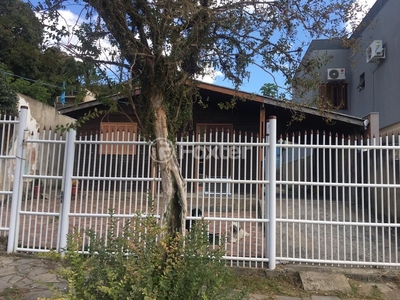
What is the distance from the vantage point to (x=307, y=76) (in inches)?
162

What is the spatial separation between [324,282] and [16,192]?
4.39m

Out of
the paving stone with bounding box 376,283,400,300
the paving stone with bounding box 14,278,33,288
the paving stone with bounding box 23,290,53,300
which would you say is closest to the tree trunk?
the paving stone with bounding box 23,290,53,300

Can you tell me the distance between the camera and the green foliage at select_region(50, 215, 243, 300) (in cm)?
240

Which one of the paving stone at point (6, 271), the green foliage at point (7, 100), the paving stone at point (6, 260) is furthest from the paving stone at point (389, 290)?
the green foliage at point (7, 100)

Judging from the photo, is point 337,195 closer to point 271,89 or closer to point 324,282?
point 324,282


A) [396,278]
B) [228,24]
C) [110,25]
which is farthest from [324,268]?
[110,25]

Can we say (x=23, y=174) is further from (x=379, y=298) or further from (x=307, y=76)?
(x=379, y=298)

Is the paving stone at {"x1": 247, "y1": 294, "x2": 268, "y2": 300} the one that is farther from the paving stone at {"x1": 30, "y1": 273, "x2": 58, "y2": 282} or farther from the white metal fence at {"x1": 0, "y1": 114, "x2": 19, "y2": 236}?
the white metal fence at {"x1": 0, "y1": 114, "x2": 19, "y2": 236}

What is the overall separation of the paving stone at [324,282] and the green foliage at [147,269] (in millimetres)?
1579

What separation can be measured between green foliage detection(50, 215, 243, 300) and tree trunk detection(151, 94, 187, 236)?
31 cm

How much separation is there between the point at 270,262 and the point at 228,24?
3082mm

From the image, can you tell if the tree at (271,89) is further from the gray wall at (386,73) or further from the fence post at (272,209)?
the gray wall at (386,73)

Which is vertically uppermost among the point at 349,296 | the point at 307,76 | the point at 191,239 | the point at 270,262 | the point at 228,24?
the point at 228,24

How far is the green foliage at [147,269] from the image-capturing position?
2.40 meters
